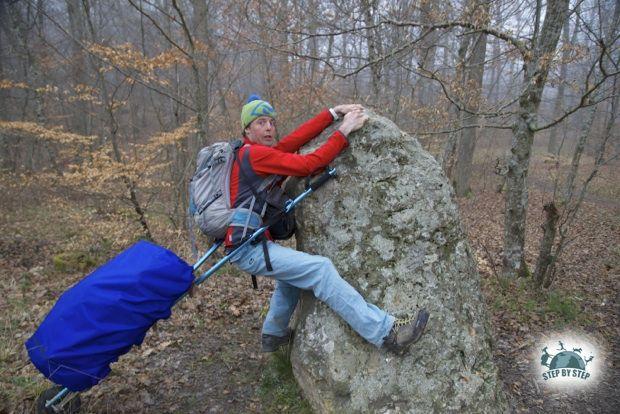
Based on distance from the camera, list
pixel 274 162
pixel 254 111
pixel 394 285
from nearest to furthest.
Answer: pixel 274 162 → pixel 394 285 → pixel 254 111

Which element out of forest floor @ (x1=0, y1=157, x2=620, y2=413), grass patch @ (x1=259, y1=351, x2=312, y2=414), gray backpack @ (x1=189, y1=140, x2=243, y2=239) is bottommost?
forest floor @ (x1=0, y1=157, x2=620, y2=413)

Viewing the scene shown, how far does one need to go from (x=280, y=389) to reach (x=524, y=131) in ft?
16.7

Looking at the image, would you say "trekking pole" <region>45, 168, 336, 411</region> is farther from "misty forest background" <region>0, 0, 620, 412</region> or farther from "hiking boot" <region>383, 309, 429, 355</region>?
"hiking boot" <region>383, 309, 429, 355</region>

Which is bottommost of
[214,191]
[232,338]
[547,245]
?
[232,338]

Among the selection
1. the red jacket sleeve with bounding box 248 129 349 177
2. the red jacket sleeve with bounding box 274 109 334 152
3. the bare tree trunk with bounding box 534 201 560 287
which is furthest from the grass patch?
the bare tree trunk with bounding box 534 201 560 287

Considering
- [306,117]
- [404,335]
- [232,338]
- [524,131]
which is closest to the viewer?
[404,335]

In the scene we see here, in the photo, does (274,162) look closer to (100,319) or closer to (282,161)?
(282,161)

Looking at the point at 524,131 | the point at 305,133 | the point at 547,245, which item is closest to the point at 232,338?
the point at 305,133

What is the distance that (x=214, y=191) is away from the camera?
353 centimetres

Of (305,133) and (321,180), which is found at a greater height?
(305,133)

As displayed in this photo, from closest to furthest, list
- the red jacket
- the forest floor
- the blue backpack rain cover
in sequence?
the blue backpack rain cover, the red jacket, the forest floor

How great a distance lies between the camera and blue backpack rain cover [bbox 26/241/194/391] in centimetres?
291

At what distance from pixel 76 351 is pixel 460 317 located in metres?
3.13

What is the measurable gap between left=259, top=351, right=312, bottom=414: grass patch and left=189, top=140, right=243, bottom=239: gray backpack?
155 centimetres
